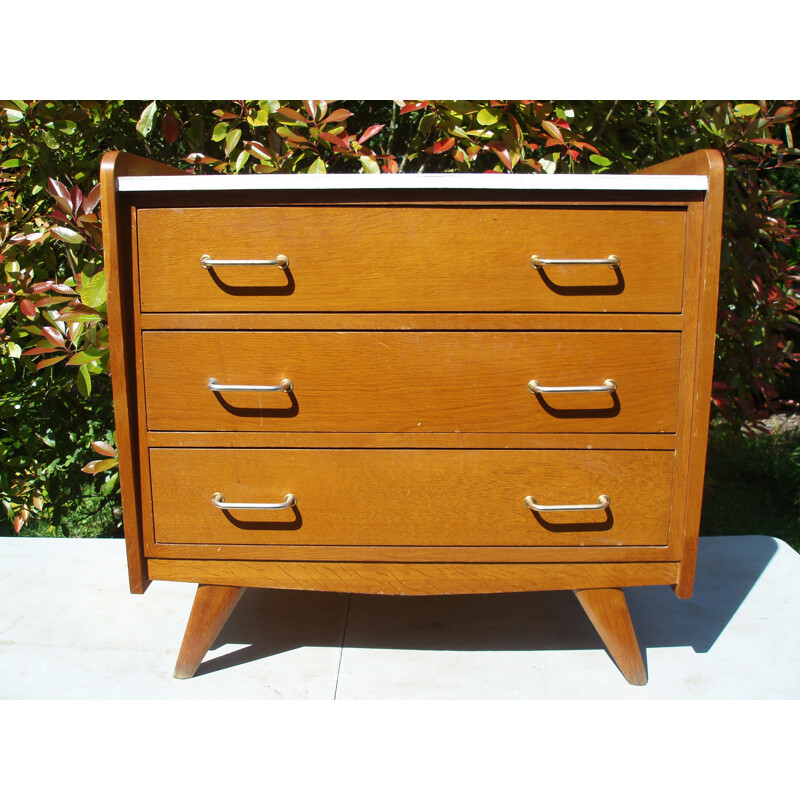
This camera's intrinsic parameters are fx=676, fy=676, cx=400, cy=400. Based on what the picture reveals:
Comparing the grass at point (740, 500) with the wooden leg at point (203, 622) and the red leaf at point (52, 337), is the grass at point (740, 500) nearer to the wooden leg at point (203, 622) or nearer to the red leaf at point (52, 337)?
the red leaf at point (52, 337)

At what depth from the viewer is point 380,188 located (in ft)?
4.11

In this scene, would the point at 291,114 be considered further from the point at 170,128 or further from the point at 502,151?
the point at 502,151

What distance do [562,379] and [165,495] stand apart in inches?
32.6

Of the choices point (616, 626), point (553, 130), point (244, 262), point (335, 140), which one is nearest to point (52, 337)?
point (244, 262)

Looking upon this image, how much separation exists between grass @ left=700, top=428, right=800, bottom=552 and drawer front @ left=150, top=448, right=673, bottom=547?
46.9 inches

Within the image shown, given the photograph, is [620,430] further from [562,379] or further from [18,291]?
[18,291]

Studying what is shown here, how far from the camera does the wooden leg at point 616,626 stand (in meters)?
1.44


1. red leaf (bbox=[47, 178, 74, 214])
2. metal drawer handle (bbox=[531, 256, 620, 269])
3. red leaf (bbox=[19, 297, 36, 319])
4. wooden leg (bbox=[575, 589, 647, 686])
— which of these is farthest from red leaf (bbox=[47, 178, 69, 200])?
wooden leg (bbox=[575, 589, 647, 686])

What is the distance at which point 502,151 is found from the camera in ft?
5.94

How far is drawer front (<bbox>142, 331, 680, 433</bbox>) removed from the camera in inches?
51.4

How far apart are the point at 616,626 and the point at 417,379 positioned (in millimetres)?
698

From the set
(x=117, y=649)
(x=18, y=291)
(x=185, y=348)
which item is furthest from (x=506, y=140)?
(x=117, y=649)

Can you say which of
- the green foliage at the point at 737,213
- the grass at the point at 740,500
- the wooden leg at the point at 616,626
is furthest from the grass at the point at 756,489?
the wooden leg at the point at 616,626

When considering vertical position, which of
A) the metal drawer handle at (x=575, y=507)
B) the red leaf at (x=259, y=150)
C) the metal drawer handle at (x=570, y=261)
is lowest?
the metal drawer handle at (x=575, y=507)
